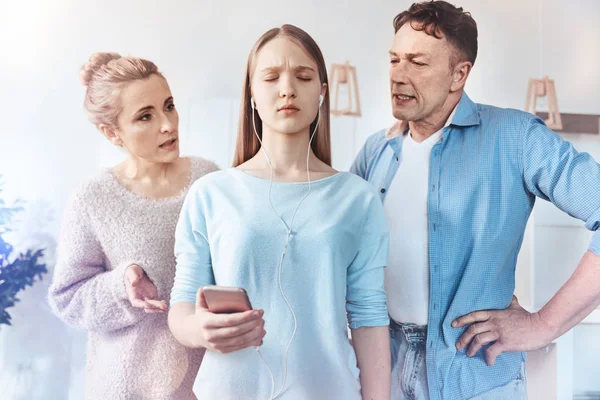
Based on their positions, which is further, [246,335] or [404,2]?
[404,2]

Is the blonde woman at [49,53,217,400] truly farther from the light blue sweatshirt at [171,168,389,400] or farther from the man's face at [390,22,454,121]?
the man's face at [390,22,454,121]

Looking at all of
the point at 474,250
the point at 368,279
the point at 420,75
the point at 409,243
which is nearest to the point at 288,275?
the point at 368,279

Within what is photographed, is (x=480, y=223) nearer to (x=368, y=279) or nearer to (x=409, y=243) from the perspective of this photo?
(x=409, y=243)

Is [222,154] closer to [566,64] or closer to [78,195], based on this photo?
[78,195]

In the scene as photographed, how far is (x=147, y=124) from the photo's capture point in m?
1.91

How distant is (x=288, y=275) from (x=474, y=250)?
0.61 metres

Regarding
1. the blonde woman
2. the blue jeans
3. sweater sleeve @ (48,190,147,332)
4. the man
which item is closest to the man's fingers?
the man

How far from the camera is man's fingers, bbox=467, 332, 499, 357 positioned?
1818 mm

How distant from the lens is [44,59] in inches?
80.6


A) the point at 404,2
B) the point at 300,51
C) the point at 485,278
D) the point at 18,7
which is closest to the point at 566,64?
the point at 404,2

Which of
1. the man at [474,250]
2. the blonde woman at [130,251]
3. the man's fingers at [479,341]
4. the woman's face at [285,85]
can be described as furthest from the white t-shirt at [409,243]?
the blonde woman at [130,251]

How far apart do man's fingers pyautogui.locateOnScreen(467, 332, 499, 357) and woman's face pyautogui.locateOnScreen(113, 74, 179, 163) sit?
3.52 ft

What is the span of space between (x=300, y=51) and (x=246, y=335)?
0.75 meters

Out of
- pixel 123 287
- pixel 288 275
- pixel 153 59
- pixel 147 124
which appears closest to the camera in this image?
pixel 288 275
